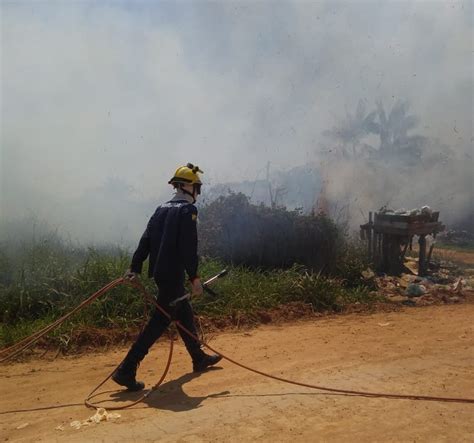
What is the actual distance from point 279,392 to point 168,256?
4.99 ft

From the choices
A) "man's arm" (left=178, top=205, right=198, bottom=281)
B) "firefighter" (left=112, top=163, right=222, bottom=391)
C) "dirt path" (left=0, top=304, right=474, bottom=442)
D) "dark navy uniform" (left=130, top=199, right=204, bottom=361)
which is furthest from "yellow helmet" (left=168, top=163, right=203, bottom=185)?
"dirt path" (left=0, top=304, right=474, bottom=442)

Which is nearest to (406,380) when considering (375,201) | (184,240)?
(184,240)

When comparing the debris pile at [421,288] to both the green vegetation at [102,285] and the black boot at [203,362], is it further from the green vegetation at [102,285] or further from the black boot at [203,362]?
the black boot at [203,362]

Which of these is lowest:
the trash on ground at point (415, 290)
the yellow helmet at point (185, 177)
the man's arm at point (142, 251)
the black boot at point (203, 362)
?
the black boot at point (203, 362)

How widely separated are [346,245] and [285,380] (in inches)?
242

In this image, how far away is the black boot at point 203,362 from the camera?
505 centimetres

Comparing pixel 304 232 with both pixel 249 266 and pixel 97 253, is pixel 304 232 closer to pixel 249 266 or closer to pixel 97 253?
pixel 249 266

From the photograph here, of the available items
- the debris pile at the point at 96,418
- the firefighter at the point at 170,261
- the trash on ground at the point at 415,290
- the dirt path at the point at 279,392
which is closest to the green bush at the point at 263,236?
the trash on ground at the point at 415,290

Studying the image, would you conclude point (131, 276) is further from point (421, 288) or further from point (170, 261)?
point (421, 288)

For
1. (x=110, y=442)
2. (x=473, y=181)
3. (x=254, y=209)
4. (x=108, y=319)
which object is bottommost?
(x=110, y=442)

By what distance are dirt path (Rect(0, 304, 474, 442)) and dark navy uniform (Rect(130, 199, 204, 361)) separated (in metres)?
0.56

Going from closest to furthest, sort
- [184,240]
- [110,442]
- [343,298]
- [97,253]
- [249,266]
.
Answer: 1. [110,442]
2. [184,240]
3. [97,253]
4. [343,298]
5. [249,266]

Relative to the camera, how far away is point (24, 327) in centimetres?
618

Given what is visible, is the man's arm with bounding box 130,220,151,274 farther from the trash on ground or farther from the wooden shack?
the wooden shack
